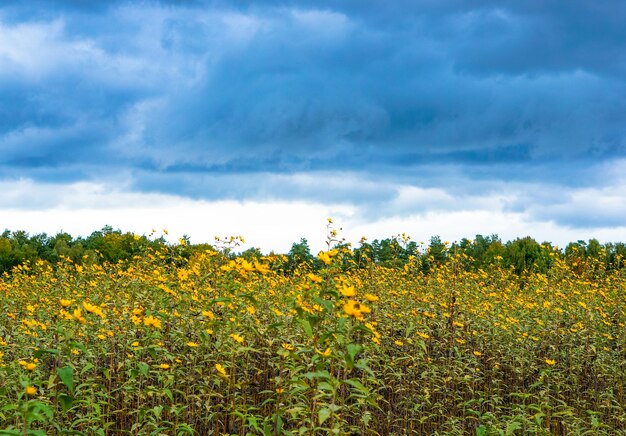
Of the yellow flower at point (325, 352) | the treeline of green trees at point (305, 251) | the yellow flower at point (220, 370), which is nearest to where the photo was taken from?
the yellow flower at point (325, 352)

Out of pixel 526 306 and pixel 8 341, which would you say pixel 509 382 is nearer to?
pixel 526 306

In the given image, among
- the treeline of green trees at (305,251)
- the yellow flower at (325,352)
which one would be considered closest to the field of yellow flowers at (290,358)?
the yellow flower at (325,352)

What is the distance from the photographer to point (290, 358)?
5691mm

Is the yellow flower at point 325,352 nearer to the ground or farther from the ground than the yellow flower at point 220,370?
farther from the ground

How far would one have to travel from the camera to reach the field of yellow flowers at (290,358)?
486 centimetres

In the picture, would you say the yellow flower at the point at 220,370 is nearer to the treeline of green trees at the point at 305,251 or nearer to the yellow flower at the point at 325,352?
the yellow flower at the point at 325,352

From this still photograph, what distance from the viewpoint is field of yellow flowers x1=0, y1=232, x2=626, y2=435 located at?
16.0ft

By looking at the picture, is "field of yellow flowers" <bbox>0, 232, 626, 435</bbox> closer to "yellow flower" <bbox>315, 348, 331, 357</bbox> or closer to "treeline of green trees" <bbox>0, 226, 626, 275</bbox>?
"yellow flower" <bbox>315, 348, 331, 357</bbox>

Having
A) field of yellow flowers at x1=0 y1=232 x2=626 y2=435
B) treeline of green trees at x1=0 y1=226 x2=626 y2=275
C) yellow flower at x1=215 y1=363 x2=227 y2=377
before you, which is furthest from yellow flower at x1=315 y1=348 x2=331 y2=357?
treeline of green trees at x1=0 y1=226 x2=626 y2=275

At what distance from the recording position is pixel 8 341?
289 inches

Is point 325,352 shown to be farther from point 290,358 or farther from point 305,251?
point 305,251

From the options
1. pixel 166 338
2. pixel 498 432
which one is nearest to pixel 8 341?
pixel 166 338

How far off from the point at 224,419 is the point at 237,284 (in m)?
1.31

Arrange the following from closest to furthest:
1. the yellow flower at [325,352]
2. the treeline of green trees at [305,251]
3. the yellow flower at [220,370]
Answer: the yellow flower at [325,352], the yellow flower at [220,370], the treeline of green trees at [305,251]
